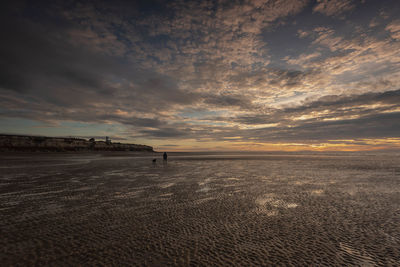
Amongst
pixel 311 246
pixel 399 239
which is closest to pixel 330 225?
pixel 399 239

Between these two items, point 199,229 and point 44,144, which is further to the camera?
point 44,144

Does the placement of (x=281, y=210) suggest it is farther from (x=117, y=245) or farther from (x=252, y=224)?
(x=117, y=245)

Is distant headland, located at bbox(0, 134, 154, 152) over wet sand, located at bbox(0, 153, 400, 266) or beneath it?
over

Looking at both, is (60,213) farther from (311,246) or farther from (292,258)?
(311,246)

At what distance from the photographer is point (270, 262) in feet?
11.4

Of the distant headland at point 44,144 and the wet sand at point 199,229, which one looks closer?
the wet sand at point 199,229

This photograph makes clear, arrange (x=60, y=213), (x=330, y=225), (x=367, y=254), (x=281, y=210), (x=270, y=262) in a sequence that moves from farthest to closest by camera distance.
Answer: (x=281, y=210) → (x=60, y=213) → (x=330, y=225) → (x=367, y=254) → (x=270, y=262)

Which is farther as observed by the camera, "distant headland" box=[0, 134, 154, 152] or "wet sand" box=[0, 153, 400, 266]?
"distant headland" box=[0, 134, 154, 152]

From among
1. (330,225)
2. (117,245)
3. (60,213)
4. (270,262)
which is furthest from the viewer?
(60,213)

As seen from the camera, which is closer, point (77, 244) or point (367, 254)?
point (367, 254)

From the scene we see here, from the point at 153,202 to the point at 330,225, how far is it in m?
6.21

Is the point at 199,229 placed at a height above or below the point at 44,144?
below

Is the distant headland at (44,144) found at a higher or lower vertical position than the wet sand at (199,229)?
higher

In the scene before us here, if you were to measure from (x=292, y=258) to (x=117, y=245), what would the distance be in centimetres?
372
